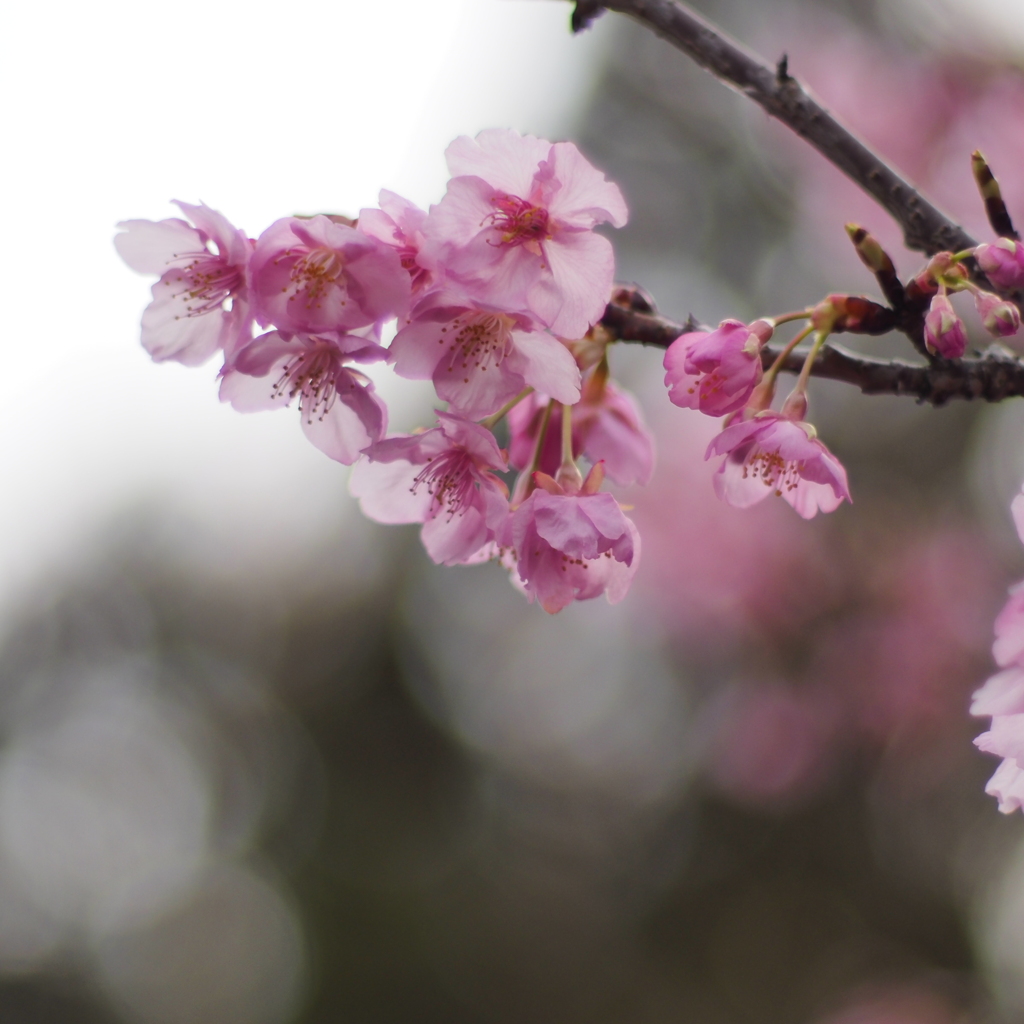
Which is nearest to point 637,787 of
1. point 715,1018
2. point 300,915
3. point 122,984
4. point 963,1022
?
point 715,1018

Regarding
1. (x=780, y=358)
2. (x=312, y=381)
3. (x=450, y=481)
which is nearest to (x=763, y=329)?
(x=780, y=358)

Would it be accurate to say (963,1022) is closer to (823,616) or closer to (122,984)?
(823,616)

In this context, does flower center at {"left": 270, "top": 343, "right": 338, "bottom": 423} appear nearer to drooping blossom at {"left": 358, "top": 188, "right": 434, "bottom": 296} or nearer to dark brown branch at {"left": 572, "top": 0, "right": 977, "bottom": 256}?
drooping blossom at {"left": 358, "top": 188, "right": 434, "bottom": 296}

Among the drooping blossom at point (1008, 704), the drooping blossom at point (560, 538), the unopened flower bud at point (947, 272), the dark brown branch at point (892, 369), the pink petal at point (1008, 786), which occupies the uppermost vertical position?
the unopened flower bud at point (947, 272)

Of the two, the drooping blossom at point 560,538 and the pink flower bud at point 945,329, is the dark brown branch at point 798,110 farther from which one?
the drooping blossom at point 560,538

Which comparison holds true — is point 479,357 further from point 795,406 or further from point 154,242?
point 154,242

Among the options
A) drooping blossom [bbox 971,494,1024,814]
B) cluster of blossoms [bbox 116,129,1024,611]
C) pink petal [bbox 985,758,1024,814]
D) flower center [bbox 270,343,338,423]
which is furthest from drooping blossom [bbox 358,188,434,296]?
pink petal [bbox 985,758,1024,814]

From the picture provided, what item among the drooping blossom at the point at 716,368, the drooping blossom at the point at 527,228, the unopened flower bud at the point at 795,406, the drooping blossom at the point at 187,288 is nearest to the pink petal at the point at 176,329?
the drooping blossom at the point at 187,288
